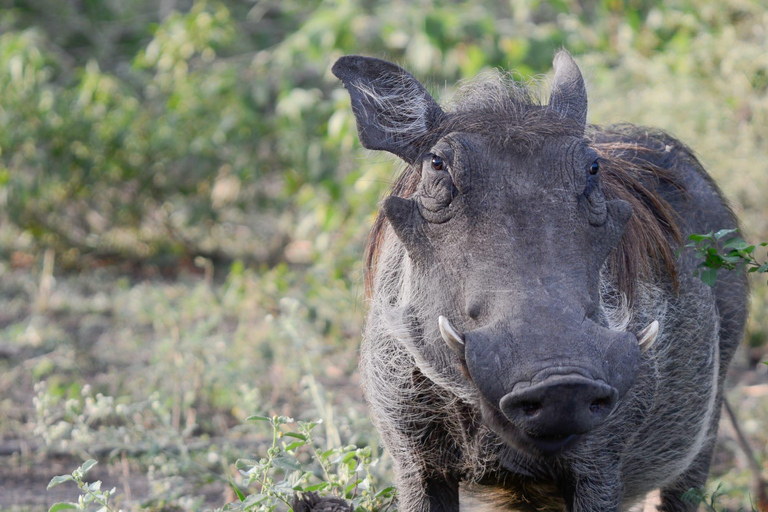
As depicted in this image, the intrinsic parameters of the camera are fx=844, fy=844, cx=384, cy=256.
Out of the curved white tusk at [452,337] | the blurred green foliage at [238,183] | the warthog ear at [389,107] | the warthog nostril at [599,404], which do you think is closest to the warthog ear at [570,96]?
the warthog ear at [389,107]

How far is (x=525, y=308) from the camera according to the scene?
1.88 metres

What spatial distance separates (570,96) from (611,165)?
0.36 metres

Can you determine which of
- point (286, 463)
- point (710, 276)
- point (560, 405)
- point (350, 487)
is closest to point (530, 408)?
point (560, 405)

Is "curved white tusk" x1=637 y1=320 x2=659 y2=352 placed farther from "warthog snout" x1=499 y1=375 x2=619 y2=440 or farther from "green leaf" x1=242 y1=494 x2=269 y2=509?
"green leaf" x1=242 y1=494 x2=269 y2=509

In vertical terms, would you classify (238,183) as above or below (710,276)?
above

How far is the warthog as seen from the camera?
6.10 feet

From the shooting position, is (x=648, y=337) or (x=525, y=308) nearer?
(x=525, y=308)

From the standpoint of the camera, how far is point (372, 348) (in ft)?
8.64

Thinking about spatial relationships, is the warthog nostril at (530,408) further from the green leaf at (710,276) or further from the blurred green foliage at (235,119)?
the blurred green foliage at (235,119)

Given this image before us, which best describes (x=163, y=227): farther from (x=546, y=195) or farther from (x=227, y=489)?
(x=546, y=195)

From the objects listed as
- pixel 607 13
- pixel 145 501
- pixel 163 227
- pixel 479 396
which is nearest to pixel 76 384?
pixel 145 501

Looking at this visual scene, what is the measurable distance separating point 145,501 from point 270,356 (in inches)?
84.8

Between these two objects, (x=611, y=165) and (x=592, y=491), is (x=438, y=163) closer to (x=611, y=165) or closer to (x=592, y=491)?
(x=611, y=165)

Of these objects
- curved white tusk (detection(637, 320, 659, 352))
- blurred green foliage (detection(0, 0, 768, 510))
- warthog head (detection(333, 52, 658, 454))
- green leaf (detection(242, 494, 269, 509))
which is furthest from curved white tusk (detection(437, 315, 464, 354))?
blurred green foliage (detection(0, 0, 768, 510))
